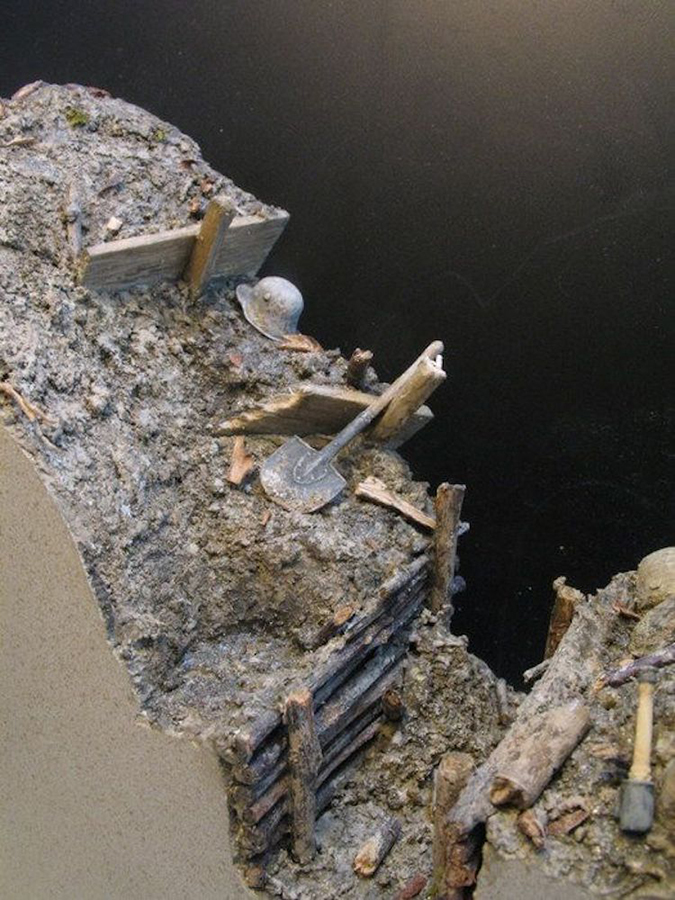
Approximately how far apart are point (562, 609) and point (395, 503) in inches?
30.2

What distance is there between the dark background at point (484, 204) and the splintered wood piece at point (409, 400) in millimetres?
449

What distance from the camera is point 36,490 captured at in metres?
3.72

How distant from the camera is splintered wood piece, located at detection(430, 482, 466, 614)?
14.2ft

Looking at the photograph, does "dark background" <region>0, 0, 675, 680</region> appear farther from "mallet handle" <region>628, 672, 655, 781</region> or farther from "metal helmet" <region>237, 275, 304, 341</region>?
"mallet handle" <region>628, 672, 655, 781</region>

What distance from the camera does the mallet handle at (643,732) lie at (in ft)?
10.2

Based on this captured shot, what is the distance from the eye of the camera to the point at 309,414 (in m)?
4.50

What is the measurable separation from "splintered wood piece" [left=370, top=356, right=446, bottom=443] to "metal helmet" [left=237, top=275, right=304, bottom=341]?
0.62 metres

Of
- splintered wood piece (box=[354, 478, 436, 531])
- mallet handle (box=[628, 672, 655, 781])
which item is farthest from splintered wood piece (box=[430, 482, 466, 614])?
mallet handle (box=[628, 672, 655, 781])

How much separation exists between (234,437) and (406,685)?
1178 mm

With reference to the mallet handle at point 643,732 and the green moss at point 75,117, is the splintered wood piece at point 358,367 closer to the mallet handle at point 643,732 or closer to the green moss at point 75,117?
the green moss at point 75,117

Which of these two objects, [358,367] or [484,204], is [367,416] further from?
[484,204]

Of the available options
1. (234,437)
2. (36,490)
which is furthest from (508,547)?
(36,490)

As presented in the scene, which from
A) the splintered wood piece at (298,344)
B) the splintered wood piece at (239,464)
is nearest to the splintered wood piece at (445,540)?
the splintered wood piece at (239,464)

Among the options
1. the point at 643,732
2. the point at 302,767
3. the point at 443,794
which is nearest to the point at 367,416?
the point at 302,767
